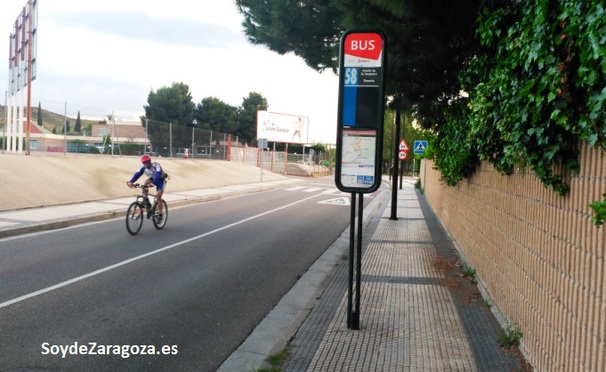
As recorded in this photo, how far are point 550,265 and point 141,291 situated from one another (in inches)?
195

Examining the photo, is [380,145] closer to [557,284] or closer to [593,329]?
[557,284]

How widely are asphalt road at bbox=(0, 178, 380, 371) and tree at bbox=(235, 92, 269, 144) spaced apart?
244 ft

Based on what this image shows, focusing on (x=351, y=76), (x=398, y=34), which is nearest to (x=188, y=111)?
(x=398, y=34)

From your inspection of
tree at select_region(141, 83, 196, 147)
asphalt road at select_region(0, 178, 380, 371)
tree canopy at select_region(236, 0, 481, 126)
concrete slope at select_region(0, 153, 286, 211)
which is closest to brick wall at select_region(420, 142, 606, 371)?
tree canopy at select_region(236, 0, 481, 126)

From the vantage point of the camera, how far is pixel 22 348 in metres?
4.74

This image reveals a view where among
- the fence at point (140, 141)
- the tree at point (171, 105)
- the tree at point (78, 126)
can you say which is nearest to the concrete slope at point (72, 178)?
the fence at point (140, 141)

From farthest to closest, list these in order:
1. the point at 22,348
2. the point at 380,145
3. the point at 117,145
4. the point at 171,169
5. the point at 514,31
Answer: the point at 171,169, the point at 117,145, the point at 380,145, the point at 22,348, the point at 514,31

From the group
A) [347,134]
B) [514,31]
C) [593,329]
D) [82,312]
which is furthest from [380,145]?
[82,312]

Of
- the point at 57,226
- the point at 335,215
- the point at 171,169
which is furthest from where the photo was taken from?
the point at 171,169

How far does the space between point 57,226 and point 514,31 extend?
1117cm

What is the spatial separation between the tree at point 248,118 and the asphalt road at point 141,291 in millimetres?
74242

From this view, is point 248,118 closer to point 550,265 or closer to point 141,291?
point 141,291

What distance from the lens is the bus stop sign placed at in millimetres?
5301

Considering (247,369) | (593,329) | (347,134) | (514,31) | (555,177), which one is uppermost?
(514,31)
